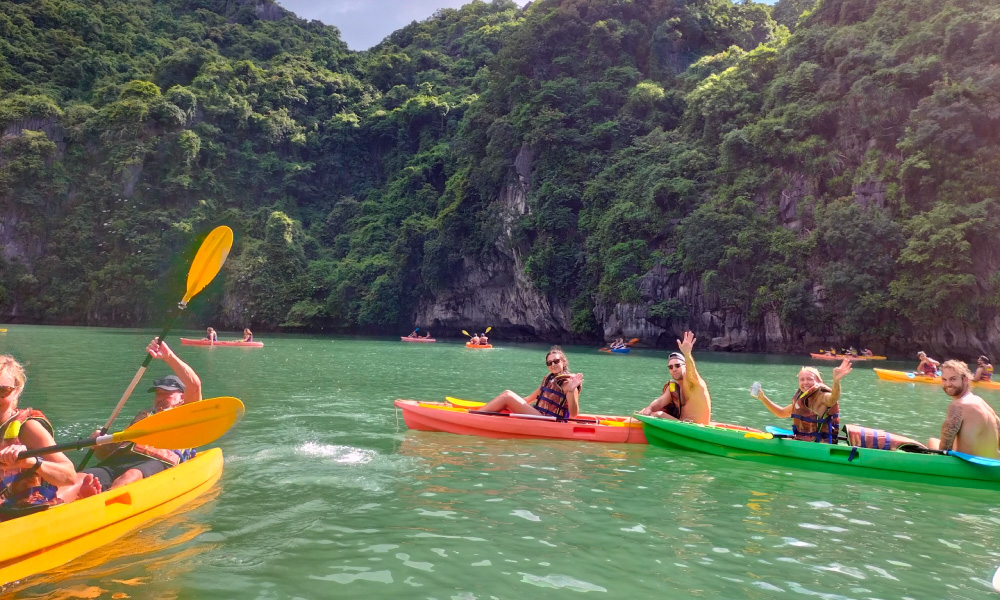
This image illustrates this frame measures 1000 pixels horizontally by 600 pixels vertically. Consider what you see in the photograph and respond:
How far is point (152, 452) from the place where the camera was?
15.6 ft

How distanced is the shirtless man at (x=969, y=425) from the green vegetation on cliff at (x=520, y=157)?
70.4ft

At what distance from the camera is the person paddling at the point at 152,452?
4.45m

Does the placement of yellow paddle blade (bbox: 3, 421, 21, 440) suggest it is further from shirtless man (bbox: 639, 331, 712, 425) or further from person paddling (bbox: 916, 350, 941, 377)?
person paddling (bbox: 916, 350, 941, 377)

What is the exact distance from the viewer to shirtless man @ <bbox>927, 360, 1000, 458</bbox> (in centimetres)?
561

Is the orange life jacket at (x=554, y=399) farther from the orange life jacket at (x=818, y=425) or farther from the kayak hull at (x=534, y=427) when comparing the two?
the orange life jacket at (x=818, y=425)

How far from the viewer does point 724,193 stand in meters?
31.5

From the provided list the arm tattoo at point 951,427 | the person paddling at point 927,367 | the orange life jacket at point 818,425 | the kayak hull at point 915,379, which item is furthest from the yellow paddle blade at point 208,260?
the person paddling at point 927,367

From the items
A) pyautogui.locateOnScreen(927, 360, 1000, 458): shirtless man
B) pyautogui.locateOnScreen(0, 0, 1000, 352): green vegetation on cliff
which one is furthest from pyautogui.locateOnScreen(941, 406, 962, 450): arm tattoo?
pyautogui.locateOnScreen(0, 0, 1000, 352): green vegetation on cliff

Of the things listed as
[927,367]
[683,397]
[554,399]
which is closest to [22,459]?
[554,399]

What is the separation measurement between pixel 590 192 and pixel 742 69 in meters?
10.4

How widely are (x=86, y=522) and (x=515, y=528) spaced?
8.37 ft

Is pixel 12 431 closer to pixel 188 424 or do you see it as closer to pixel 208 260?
pixel 188 424

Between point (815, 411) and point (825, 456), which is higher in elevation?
point (815, 411)

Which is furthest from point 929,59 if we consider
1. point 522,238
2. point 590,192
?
point 522,238
